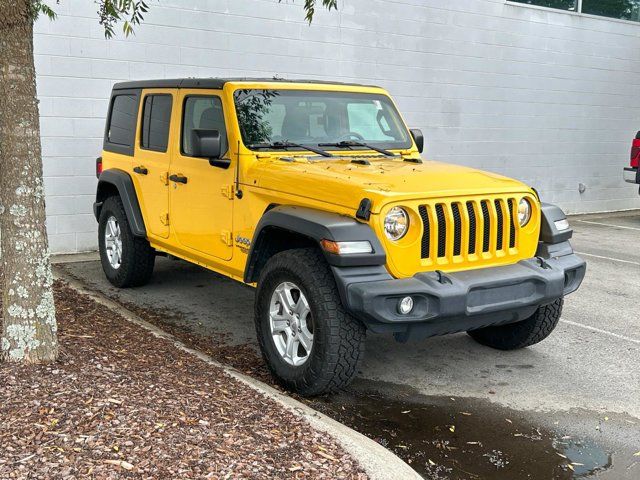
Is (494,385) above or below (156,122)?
below

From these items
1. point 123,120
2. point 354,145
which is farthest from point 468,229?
point 123,120

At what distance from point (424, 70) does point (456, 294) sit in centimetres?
750

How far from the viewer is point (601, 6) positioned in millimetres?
13125

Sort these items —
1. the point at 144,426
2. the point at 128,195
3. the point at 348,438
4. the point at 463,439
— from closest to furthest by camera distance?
the point at 144,426
the point at 348,438
the point at 463,439
the point at 128,195

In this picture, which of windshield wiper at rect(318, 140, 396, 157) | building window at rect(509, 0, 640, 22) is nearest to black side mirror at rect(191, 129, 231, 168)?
windshield wiper at rect(318, 140, 396, 157)

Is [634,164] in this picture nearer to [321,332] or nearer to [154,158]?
[154,158]

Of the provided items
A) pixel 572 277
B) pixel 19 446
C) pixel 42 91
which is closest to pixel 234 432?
pixel 19 446

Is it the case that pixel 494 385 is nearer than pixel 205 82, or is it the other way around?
pixel 494 385

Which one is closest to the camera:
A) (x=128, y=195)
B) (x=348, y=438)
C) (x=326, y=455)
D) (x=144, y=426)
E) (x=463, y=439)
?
(x=326, y=455)

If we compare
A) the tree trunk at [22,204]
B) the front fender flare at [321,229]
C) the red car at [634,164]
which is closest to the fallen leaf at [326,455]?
the front fender flare at [321,229]

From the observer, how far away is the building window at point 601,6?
493 inches

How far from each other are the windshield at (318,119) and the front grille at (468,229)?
1.37 m

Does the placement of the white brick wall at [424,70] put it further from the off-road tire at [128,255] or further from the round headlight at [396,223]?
the round headlight at [396,223]

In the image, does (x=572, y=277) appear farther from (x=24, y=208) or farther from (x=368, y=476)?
(x=24, y=208)
